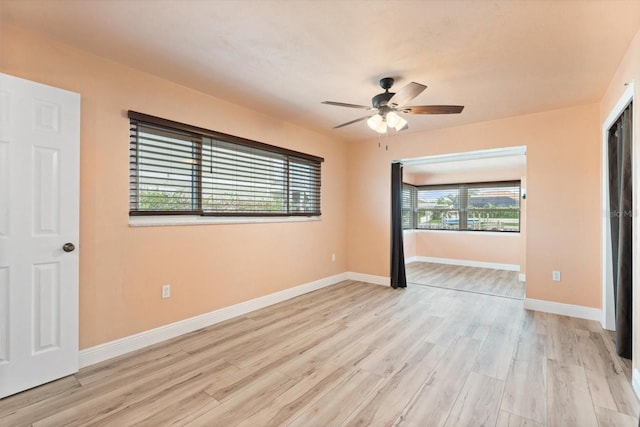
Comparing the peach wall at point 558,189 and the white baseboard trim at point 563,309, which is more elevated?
the peach wall at point 558,189

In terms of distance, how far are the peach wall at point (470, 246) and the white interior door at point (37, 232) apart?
697 centimetres

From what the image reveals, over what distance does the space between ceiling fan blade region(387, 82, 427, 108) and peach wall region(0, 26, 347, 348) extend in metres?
Answer: 1.89

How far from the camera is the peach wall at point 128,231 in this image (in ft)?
7.66

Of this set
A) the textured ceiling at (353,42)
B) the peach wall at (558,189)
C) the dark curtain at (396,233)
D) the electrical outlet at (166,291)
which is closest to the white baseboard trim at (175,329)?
the electrical outlet at (166,291)

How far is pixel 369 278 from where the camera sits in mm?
5152

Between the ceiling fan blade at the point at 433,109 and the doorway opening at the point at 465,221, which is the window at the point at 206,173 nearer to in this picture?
the ceiling fan blade at the point at 433,109

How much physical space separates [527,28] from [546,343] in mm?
2667

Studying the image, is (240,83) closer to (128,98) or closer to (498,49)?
(128,98)

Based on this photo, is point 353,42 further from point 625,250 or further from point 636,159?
point 625,250

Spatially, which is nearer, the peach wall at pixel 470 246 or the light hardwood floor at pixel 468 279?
the light hardwood floor at pixel 468 279

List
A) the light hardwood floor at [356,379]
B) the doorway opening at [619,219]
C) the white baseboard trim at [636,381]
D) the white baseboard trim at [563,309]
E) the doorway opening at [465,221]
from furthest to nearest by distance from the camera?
1. the doorway opening at [465,221]
2. the white baseboard trim at [563,309]
3. the doorway opening at [619,219]
4. the white baseboard trim at [636,381]
5. the light hardwood floor at [356,379]

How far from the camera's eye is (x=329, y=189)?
502 centimetres

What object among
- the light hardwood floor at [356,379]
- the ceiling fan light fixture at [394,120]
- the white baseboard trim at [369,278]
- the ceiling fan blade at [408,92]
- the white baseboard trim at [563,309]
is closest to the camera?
the light hardwood floor at [356,379]

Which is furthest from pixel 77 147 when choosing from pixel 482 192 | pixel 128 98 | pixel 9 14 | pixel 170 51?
pixel 482 192
